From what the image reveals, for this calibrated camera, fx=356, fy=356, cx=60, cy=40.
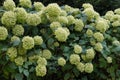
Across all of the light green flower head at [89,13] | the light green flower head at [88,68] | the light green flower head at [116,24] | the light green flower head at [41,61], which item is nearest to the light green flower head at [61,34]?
the light green flower head at [41,61]

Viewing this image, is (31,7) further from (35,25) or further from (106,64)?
(106,64)

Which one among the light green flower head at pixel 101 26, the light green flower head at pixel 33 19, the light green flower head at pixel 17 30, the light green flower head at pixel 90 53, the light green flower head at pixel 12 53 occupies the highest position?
the light green flower head at pixel 33 19

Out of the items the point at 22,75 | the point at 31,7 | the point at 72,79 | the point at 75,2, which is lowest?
the point at 75,2

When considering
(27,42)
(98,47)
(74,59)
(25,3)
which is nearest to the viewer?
(27,42)

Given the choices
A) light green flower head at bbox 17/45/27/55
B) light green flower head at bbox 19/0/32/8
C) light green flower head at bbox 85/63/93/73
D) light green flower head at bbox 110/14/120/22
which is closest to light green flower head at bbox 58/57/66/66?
light green flower head at bbox 85/63/93/73

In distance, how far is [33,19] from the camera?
3535mm

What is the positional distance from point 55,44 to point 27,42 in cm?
39

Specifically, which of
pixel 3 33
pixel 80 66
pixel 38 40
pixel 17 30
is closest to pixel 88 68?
pixel 80 66

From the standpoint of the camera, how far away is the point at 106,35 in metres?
3.97

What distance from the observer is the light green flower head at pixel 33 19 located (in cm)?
354

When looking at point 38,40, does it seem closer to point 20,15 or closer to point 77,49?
point 20,15

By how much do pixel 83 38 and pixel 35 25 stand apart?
0.60m

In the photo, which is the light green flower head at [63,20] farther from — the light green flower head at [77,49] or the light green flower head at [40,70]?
the light green flower head at [40,70]

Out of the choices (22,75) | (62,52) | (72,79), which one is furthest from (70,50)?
(22,75)
